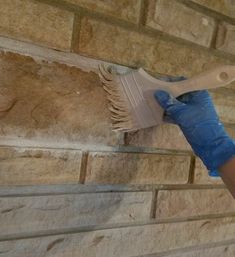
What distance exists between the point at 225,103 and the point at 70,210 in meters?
0.68

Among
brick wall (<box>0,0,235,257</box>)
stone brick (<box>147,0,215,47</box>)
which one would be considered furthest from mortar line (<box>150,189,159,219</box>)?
stone brick (<box>147,0,215,47</box>)

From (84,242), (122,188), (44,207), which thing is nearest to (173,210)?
(122,188)

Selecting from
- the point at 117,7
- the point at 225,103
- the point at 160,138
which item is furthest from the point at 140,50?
the point at 225,103

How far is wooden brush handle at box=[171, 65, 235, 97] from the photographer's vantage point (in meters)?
0.90

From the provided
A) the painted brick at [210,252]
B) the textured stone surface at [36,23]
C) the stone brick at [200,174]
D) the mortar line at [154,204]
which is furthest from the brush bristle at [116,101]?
the painted brick at [210,252]

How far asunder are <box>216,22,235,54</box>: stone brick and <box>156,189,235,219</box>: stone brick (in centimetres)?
53

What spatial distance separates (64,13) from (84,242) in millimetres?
640

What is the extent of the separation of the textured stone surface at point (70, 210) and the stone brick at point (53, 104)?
16 centimetres

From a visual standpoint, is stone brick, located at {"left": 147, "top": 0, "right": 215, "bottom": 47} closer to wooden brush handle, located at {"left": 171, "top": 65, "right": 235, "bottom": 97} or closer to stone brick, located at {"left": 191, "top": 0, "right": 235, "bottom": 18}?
stone brick, located at {"left": 191, "top": 0, "right": 235, "bottom": 18}

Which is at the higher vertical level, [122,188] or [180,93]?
[180,93]

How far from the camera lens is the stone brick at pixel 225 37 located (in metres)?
1.23

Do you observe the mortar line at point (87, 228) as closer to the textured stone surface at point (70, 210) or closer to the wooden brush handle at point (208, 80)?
the textured stone surface at point (70, 210)

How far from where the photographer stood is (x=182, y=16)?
111 centimetres

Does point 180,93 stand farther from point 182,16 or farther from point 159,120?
point 182,16
